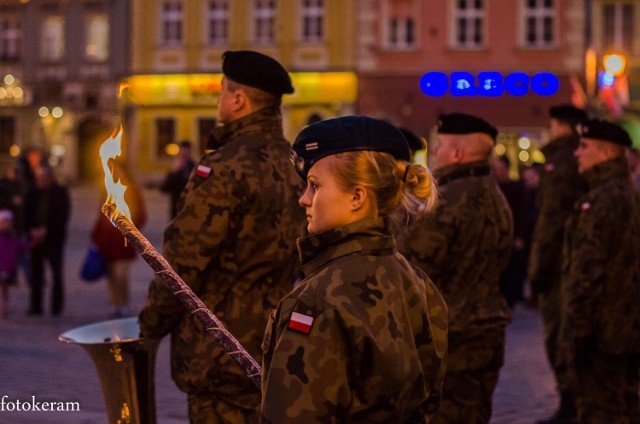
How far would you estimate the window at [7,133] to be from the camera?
46.2 m

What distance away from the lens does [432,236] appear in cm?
556

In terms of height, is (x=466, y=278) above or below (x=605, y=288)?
above

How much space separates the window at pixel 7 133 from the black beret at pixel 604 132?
41.0 meters

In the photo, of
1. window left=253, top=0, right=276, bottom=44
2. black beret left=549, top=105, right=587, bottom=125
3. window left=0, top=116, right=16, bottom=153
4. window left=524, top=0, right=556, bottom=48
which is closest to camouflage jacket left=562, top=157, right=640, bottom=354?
black beret left=549, top=105, right=587, bottom=125

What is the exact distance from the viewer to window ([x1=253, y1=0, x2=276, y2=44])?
41969 millimetres

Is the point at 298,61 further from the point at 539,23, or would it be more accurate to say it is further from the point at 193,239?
the point at 193,239

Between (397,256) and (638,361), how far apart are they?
4456mm

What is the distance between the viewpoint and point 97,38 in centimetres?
4503

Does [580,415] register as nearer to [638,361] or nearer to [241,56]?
[638,361]

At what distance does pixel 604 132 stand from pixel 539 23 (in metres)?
33.2

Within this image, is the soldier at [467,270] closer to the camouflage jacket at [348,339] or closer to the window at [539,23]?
the camouflage jacket at [348,339]

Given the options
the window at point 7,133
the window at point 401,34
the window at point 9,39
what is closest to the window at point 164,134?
the window at point 7,133

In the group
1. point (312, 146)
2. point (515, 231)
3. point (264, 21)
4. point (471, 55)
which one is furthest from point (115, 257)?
point (264, 21)

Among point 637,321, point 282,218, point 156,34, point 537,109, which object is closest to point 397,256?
point 282,218
